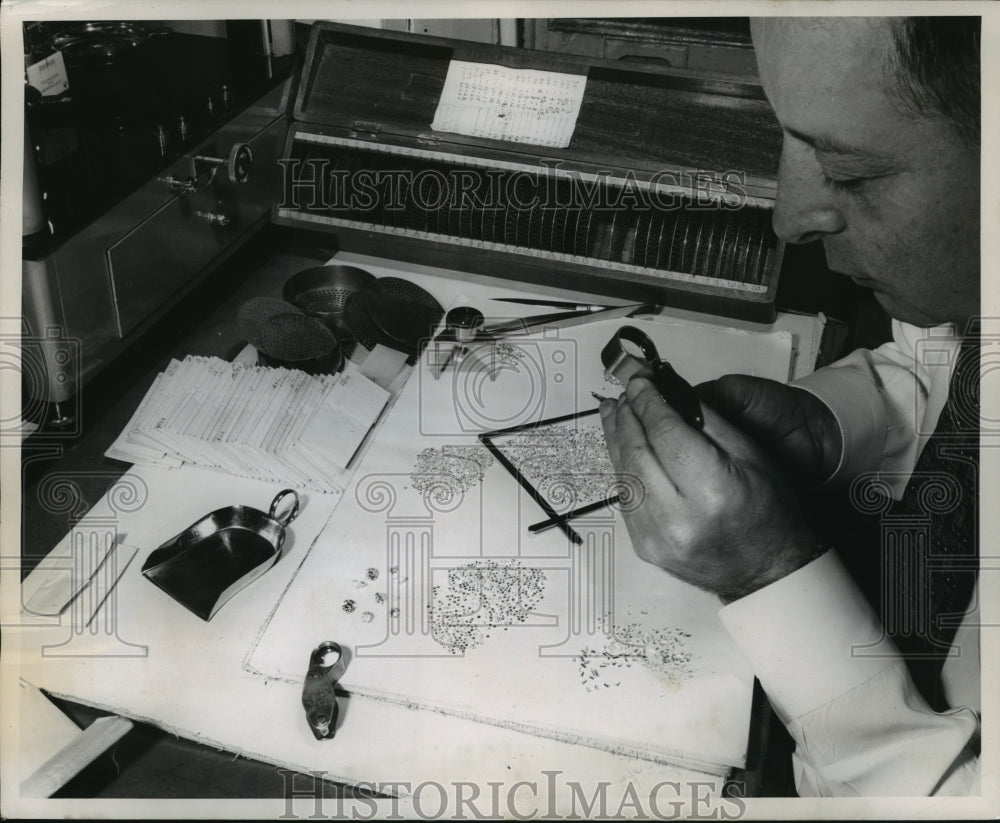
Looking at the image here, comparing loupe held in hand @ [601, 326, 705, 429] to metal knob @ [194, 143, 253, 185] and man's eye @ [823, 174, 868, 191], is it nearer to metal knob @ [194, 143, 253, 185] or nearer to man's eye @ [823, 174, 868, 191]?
man's eye @ [823, 174, 868, 191]

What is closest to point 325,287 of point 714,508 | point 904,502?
point 714,508

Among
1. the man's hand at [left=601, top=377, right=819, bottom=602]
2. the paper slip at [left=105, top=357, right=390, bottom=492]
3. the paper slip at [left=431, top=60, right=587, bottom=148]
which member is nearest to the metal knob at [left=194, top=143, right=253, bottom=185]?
the paper slip at [left=431, top=60, right=587, bottom=148]

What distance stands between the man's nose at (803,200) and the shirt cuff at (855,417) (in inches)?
12.5

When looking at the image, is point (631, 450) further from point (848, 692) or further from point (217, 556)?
point (217, 556)

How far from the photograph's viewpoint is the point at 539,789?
4.25ft

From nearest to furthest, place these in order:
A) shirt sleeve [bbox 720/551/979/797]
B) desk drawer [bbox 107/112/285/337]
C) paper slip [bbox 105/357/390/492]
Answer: shirt sleeve [bbox 720/551/979/797]
paper slip [bbox 105/357/390/492]
desk drawer [bbox 107/112/285/337]

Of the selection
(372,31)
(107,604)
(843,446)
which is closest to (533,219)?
(372,31)

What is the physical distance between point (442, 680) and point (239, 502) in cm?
55

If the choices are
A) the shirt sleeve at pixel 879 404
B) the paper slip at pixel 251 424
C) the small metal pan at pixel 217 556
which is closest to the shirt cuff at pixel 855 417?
the shirt sleeve at pixel 879 404

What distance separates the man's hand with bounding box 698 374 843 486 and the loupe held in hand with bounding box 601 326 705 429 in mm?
93

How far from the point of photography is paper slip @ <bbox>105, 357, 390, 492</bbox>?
1683 millimetres

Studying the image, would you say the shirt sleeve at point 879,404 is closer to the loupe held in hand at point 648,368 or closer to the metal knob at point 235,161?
the loupe held in hand at point 648,368

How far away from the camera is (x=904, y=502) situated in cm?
156

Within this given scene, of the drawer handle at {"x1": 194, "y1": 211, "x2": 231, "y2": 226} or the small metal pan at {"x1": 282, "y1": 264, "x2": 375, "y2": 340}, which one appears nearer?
the small metal pan at {"x1": 282, "y1": 264, "x2": 375, "y2": 340}
